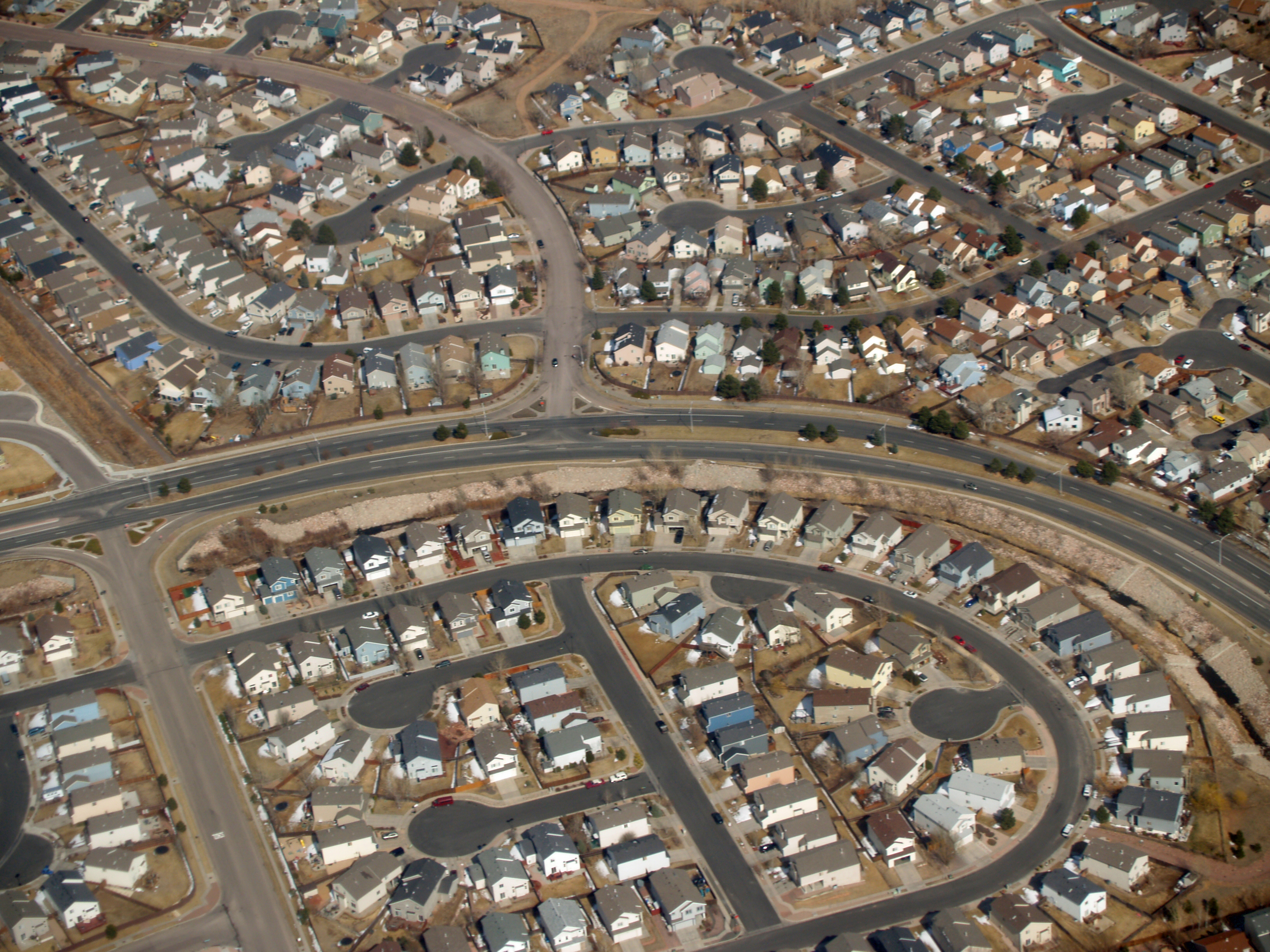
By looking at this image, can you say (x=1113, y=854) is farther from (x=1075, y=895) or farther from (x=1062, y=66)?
(x=1062, y=66)

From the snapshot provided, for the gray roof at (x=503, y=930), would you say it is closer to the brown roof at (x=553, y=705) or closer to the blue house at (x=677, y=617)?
the brown roof at (x=553, y=705)

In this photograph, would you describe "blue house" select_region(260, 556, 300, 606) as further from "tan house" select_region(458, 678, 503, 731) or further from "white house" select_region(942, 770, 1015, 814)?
"white house" select_region(942, 770, 1015, 814)

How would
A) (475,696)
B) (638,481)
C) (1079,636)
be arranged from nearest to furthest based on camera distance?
(475,696) → (1079,636) → (638,481)

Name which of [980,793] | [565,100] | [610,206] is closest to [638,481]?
[980,793]

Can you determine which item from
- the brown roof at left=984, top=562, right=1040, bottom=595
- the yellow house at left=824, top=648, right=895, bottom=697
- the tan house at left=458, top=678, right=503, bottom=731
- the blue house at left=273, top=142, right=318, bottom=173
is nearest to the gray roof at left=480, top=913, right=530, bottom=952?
the tan house at left=458, top=678, right=503, bottom=731

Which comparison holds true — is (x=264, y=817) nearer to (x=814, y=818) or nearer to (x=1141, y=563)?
(x=814, y=818)

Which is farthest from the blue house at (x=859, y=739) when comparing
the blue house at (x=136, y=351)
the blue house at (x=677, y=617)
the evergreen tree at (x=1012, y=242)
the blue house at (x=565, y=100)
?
the blue house at (x=565, y=100)
